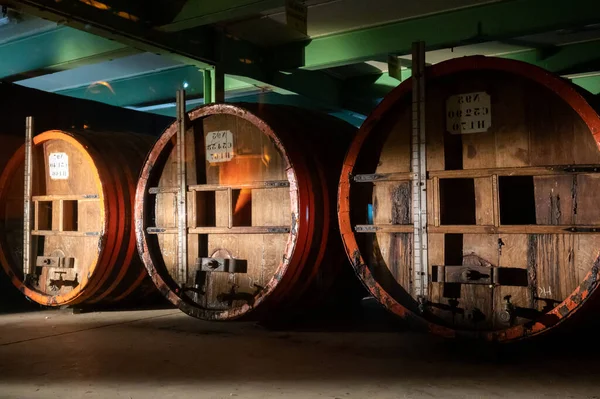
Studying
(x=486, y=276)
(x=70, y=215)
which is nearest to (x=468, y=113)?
(x=486, y=276)

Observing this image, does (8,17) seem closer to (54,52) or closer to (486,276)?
(54,52)

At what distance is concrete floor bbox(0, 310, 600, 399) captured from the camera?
2973mm

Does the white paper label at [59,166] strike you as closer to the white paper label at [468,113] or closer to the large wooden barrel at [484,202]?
the large wooden barrel at [484,202]

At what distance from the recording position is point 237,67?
684 centimetres

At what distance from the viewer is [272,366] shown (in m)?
3.46

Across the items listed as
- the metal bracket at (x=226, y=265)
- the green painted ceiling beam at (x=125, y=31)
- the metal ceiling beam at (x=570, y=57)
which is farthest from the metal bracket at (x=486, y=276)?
the metal ceiling beam at (x=570, y=57)

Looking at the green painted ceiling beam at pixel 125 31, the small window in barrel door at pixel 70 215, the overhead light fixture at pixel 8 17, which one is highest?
the overhead light fixture at pixel 8 17

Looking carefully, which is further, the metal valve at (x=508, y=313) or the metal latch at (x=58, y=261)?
the metal latch at (x=58, y=261)

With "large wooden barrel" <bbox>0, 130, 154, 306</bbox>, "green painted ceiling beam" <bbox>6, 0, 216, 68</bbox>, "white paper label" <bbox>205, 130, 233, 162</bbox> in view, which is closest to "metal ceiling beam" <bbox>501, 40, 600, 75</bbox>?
"green painted ceiling beam" <bbox>6, 0, 216, 68</bbox>

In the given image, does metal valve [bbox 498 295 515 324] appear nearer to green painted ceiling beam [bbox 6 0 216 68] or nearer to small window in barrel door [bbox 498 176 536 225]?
small window in barrel door [bbox 498 176 536 225]

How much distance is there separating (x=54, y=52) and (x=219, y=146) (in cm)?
324

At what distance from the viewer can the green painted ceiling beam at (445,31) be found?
18.2 feet

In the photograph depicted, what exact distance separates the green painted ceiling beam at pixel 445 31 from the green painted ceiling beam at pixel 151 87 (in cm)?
140

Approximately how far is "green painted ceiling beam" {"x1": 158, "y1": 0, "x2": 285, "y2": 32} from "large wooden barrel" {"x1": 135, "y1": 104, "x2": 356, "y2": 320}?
0.95 meters
